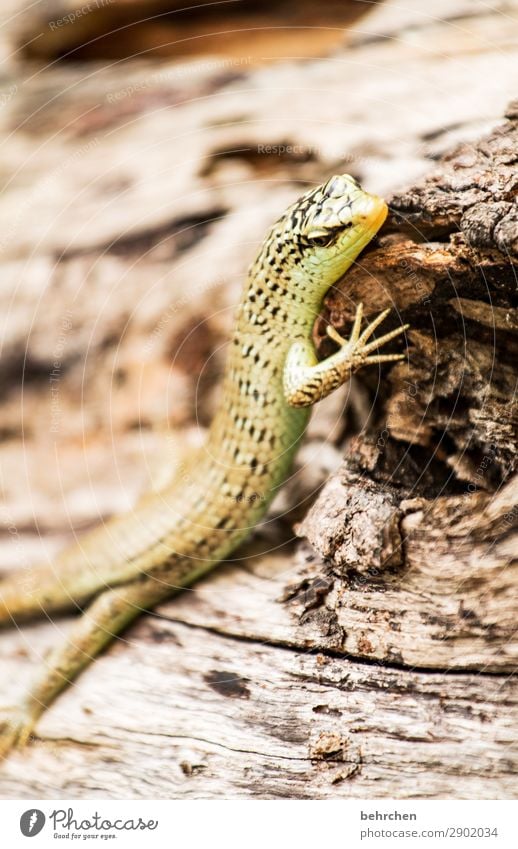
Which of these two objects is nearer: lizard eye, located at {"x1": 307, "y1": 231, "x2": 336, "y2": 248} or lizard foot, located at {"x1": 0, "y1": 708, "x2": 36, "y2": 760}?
lizard eye, located at {"x1": 307, "y1": 231, "x2": 336, "y2": 248}

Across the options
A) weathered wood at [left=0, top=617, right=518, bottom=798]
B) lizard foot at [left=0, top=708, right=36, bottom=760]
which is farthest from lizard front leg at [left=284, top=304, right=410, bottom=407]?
lizard foot at [left=0, top=708, right=36, bottom=760]

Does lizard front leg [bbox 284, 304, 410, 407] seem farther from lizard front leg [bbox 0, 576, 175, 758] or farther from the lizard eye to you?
lizard front leg [bbox 0, 576, 175, 758]

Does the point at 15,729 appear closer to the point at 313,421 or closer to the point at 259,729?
the point at 259,729

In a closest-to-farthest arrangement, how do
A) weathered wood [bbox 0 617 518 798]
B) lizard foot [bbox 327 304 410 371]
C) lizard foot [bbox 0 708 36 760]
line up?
1. weathered wood [bbox 0 617 518 798]
2. lizard foot [bbox 327 304 410 371]
3. lizard foot [bbox 0 708 36 760]

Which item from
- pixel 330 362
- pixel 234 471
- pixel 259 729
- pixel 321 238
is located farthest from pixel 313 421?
pixel 259 729

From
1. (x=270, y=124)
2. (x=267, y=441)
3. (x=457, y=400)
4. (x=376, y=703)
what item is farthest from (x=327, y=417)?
(x=270, y=124)

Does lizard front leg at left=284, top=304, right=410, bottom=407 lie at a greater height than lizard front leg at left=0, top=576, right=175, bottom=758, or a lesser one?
greater
